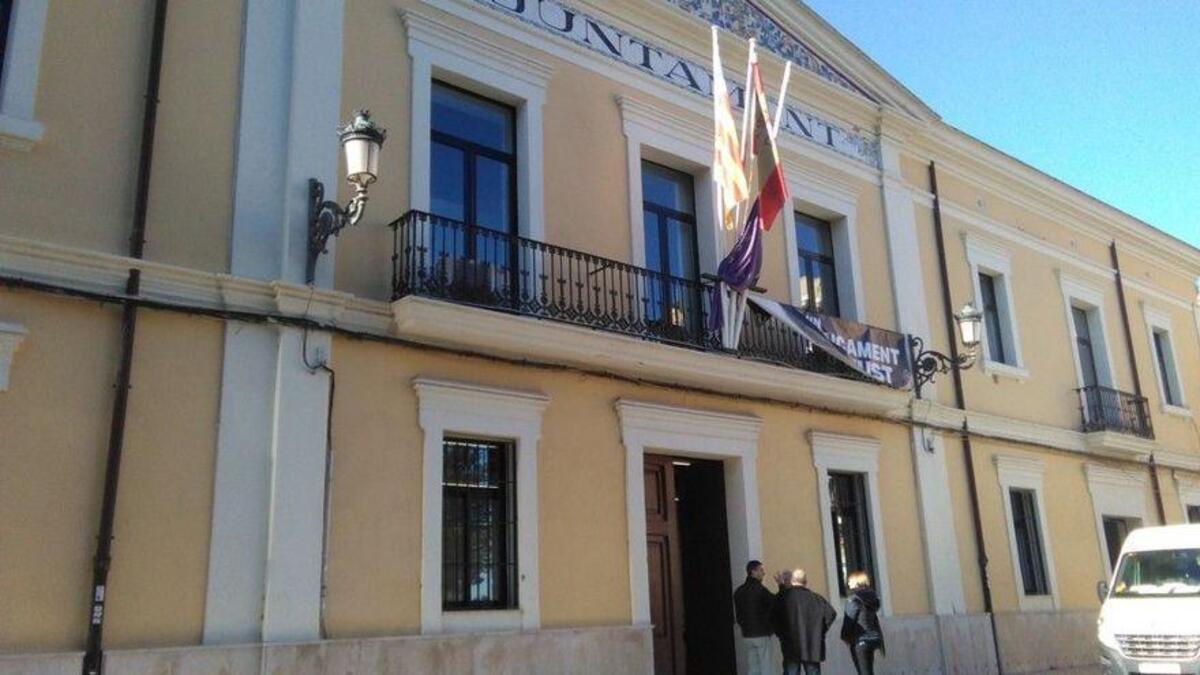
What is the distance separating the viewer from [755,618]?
33.6 feet

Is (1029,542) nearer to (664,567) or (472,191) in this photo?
(664,567)

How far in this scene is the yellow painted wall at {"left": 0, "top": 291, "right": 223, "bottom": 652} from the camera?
6.98 meters

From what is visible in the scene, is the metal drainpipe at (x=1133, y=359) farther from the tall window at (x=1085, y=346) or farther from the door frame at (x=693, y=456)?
the door frame at (x=693, y=456)

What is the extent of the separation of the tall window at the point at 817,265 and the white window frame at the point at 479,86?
172 inches

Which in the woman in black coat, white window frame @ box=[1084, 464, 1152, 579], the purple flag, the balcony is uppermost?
the purple flag

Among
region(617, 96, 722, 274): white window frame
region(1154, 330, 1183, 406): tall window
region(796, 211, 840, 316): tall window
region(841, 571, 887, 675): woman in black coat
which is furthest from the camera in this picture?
region(1154, 330, 1183, 406): tall window

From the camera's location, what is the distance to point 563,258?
10.3 m

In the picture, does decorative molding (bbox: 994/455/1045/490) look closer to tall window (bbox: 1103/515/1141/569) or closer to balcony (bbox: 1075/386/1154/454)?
balcony (bbox: 1075/386/1154/454)

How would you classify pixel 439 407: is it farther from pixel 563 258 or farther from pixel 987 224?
pixel 987 224

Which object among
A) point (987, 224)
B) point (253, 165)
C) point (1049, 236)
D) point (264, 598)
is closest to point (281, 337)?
point (253, 165)

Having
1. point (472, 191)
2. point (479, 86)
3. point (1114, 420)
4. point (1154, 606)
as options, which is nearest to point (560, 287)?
point (472, 191)

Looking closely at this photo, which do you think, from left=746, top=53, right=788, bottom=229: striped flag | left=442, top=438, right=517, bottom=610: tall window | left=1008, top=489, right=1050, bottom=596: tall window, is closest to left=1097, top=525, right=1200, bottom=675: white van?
left=1008, top=489, right=1050, bottom=596: tall window

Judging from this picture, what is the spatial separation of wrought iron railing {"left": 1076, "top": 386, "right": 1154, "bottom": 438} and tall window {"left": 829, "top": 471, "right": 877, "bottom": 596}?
18.6 feet

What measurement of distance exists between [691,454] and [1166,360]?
42.3 feet
